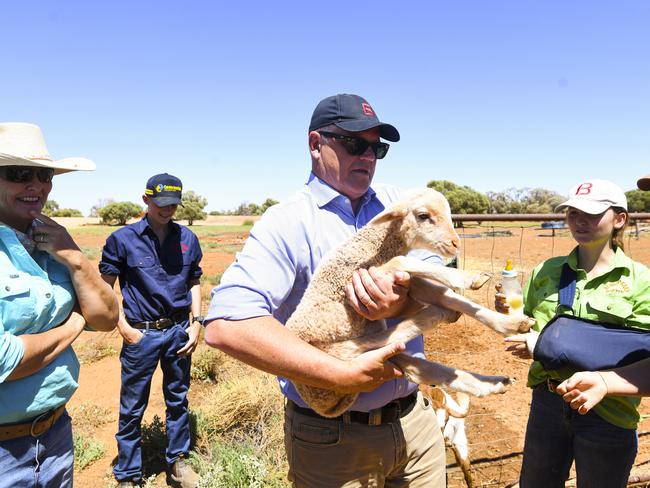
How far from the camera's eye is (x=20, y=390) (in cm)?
246

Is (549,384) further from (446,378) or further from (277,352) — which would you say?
(277,352)

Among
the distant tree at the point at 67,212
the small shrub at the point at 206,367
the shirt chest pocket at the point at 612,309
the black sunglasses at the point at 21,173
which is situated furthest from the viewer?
the distant tree at the point at 67,212

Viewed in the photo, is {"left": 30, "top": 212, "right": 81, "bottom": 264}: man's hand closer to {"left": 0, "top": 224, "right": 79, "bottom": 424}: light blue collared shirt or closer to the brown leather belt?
{"left": 0, "top": 224, "right": 79, "bottom": 424}: light blue collared shirt

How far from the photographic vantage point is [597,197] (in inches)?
117

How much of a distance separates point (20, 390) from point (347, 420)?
1909mm

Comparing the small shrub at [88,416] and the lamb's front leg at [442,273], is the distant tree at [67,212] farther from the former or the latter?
the lamb's front leg at [442,273]

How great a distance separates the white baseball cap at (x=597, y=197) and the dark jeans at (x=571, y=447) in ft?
4.50

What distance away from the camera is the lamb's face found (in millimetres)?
2730

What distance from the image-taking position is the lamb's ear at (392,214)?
8.41 ft

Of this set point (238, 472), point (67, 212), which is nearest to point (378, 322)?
point (238, 472)

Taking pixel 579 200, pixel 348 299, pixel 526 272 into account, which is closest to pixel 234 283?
pixel 348 299

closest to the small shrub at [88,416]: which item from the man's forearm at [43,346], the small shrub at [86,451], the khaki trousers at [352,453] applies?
the small shrub at [86,451]

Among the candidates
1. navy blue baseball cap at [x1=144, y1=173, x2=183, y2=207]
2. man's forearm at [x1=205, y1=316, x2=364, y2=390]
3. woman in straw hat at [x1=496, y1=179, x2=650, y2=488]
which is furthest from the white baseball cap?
navy blue baseball cap at [x1=144, y1=173, x2=183, y2=207]

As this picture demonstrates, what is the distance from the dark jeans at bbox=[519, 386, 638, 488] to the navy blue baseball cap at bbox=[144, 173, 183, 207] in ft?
13.5
